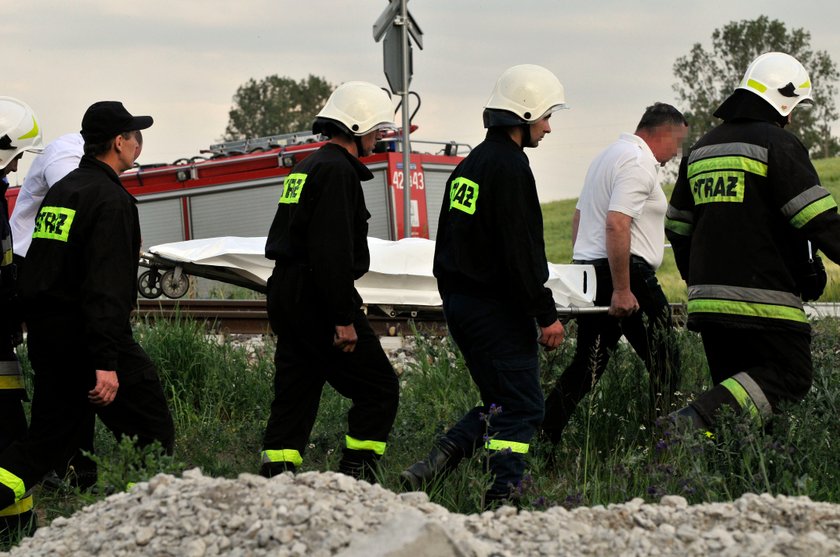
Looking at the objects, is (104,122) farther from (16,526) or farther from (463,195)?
(16,526)

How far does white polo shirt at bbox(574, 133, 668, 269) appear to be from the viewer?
5.83 metres

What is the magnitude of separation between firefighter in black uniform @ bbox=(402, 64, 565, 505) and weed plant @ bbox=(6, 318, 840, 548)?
15 cm

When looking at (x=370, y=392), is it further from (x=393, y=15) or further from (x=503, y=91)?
(x=393, y=15)

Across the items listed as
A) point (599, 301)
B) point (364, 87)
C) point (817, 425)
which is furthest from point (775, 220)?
point (364, 87)

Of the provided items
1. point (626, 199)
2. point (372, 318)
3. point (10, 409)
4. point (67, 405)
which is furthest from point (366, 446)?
point (372, 318)

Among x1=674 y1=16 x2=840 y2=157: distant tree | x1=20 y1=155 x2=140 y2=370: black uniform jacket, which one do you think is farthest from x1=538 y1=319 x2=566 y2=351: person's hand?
x1=674 y1=16 x2=840 y2=157: distant tree

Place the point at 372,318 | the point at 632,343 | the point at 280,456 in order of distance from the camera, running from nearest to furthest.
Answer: the point at 280,456 → the point at 632,343 → the point at 372,318

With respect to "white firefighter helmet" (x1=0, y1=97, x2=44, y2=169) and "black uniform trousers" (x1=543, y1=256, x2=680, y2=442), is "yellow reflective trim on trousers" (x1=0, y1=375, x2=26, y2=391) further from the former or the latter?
"black uniform trousers" (x1=543, y1=256, x2=680, y2=442)

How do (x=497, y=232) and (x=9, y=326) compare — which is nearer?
(x=497, y=232)

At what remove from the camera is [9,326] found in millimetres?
4938

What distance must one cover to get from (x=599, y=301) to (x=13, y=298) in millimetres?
2921

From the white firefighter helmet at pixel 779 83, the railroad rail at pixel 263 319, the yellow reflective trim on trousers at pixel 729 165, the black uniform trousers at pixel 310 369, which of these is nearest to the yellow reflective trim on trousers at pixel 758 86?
the white firefighter helmet at pixel 779 83

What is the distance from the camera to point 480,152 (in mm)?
4887

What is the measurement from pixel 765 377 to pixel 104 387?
276 centimetres
